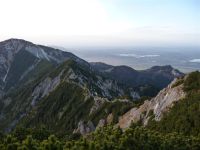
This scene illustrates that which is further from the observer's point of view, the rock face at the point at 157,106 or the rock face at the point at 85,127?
the rock face at the point at 85,127

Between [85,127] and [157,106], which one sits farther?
[85,127]

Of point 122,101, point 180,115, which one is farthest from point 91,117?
point 180,115

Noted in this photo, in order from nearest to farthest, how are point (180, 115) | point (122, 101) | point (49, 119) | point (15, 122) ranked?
point (180, 115) < point (122, 101) < point (49, 119) < point (15, 122)

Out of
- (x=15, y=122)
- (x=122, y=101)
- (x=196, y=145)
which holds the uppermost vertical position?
(x=196, y=145)

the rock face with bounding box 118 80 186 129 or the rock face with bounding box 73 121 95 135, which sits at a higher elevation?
the rock face with bounding box 118 80 186 129

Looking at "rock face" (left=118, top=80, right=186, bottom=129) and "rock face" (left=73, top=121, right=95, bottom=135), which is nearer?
"rock face" (left=118, top=80, right=186, bottom=129)

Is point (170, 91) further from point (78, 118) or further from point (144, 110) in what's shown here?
point (78, 118)

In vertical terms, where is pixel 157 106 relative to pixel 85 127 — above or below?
above

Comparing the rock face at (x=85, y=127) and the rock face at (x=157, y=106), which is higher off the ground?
the rock face at (x=157, y=106)
